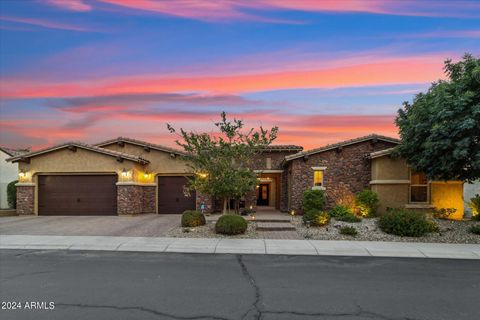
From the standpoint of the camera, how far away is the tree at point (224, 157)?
50.0 ft

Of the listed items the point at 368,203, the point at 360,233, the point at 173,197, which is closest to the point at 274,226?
the point at 360,233

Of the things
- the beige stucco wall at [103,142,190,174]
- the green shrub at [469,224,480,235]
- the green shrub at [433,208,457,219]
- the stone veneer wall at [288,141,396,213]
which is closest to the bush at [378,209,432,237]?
the green shrub at [469,224,480,235]

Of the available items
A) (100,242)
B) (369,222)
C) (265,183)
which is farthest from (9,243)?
(265,183)

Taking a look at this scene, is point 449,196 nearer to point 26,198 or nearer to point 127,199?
point 127,199

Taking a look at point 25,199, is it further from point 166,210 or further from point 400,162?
point 400,162

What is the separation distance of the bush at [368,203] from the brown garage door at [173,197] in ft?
33.2

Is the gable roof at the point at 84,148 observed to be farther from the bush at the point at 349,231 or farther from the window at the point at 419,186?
the window at the point at 419,186

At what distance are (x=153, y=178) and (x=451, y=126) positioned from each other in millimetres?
16617

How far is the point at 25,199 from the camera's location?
21.3 m

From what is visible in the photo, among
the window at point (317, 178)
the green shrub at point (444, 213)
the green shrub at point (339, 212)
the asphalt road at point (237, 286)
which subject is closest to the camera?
the asphalt road at point (237, 286)

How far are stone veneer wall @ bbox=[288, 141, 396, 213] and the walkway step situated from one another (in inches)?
186

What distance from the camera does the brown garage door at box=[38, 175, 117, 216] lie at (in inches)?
835

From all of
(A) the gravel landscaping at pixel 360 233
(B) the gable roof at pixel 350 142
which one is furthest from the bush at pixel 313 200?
(A) the gravel landscaping at pixel 360 233

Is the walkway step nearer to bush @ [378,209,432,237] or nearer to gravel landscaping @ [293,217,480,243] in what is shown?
gravel landscaping @ [293,217,480,243]
